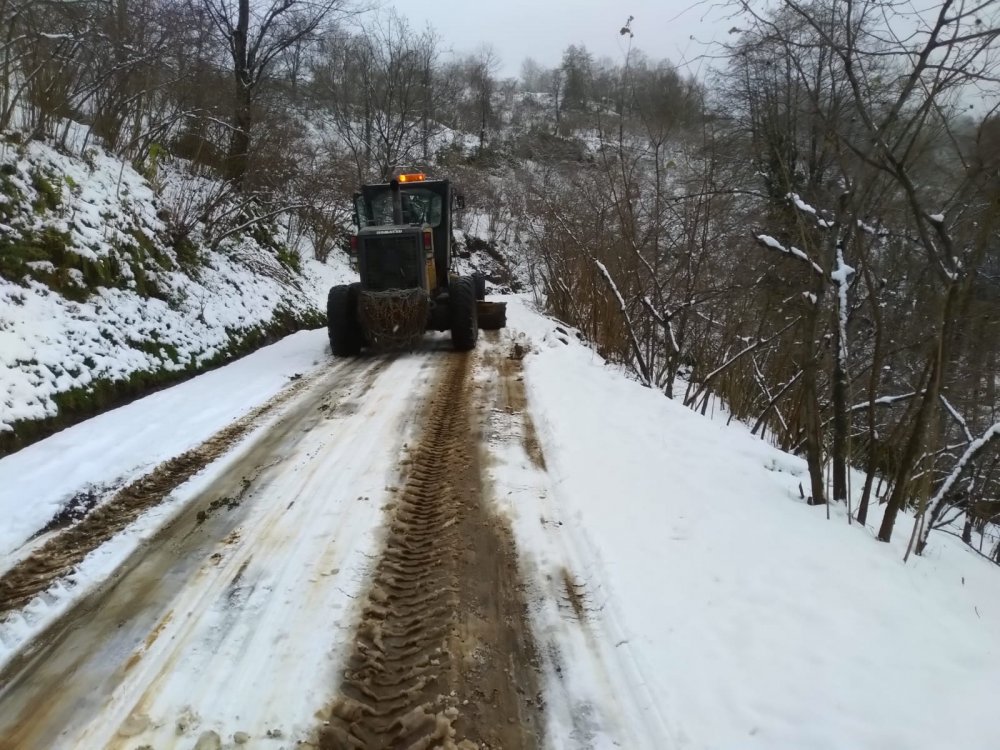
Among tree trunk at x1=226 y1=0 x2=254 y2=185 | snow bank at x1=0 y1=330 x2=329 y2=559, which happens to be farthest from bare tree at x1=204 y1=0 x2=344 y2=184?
snow bank at x1=0 y1=330 x2=329 y2=559

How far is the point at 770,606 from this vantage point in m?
2.66

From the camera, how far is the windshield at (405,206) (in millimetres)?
9914

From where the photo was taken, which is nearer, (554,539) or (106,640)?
(106,640)

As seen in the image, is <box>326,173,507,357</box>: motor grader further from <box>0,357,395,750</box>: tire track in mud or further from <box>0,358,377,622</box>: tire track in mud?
<box>0,357,395,750</box>: tire track in mud

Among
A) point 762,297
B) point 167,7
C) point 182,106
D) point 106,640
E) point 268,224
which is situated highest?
point 167,7

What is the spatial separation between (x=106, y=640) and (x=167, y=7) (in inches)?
408

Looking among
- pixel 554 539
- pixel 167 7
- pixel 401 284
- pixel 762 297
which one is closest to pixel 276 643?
pixel 554 539

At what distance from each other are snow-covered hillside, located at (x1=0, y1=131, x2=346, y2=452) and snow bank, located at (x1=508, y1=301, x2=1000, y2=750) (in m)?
4.10

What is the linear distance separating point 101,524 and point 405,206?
7.50 meters

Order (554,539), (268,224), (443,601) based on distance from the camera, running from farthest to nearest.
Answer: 1. (268,224)
2. (554,539)
3. (443,601)

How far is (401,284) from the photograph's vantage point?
8.88 metres

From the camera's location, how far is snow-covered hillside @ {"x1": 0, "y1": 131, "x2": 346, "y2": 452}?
5.03m

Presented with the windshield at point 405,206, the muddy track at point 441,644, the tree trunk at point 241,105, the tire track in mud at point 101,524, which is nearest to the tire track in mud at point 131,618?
the tire track in mud at point 101,524

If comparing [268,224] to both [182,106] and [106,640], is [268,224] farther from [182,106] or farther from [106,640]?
[106,640]
